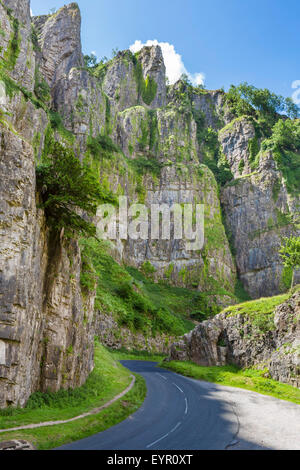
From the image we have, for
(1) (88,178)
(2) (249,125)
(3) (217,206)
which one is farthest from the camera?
(2) (249,125)

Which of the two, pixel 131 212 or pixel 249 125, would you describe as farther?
pixel 249 125

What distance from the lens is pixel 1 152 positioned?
12430mm

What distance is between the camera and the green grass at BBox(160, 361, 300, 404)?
17.3 metres

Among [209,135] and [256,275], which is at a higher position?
[209,135]

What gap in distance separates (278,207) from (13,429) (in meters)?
67.1

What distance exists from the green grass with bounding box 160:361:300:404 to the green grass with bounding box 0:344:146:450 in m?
6.27

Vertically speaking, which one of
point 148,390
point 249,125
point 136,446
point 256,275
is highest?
point 249,125

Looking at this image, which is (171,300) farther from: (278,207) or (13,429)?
(13,429)

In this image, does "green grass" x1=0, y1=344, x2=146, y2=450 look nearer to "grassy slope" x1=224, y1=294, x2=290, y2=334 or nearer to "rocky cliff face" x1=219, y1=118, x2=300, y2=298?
"grassy slope" x1=224, y1=294, x2=290, y2=334

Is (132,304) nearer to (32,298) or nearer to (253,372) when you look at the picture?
(253,372)

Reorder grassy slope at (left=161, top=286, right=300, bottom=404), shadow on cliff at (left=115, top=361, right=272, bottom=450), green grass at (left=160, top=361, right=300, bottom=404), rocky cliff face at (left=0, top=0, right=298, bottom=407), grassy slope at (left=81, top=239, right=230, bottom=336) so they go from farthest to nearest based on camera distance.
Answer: grassy slope at (left=81, top=239, right=230, bottom=336), grassy slope at (left=161, top=286, right=300, bottom=404), green grass at (left=160, top=361, right=300, bottom=404), rocky cliff face at (left=0, top=0, right=298, bottom=407), shadow on cliff at (left=115, top=361, right=272, bottom=450)

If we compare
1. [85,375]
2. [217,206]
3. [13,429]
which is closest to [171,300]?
[217,206]

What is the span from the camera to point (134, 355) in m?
35.7

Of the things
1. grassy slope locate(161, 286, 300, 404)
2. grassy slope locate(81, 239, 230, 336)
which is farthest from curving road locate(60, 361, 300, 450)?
grassy slope locate(81, 239, 230, 336)
